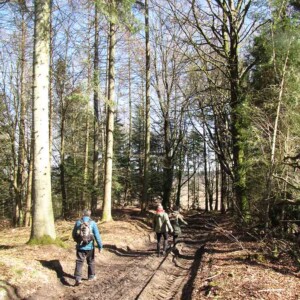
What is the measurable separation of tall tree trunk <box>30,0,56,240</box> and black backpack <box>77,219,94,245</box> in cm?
211

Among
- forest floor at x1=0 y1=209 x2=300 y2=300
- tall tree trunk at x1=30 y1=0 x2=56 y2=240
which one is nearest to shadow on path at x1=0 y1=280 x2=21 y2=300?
forest floor at x1=0 y1=209 x2=300 y2=300

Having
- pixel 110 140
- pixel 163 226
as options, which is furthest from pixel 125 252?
pixel 110 140

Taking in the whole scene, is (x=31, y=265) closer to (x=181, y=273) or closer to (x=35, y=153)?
(x=35, y=153)

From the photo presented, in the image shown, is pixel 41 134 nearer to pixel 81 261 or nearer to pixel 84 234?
pixel 84 234

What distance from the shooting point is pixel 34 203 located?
380 inches

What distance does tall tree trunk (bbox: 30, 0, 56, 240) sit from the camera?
9602mm

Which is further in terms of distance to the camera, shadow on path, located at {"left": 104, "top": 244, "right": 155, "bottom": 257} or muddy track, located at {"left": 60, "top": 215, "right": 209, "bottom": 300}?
shadow on path, located at {"left": 104, "top": 244, "right": 155, "bottom": 257}

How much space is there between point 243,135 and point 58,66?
13.0 metres

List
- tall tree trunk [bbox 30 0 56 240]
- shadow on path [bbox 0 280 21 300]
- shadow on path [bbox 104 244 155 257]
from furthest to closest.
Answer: shadow on path [bbox 104 244 155 257], tall tree trunk [bbox 30 0 56 240], shadow on path [bbox 0 280 21 300]

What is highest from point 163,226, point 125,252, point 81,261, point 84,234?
point 84,234

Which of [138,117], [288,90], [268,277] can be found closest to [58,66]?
[288,90]

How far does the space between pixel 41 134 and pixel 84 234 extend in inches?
140

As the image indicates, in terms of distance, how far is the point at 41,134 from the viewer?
9867 millimetres

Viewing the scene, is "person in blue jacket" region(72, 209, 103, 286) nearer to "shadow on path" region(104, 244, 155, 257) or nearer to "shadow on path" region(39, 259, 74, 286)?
"shadow on path" region(39, 259, 74, 286)
